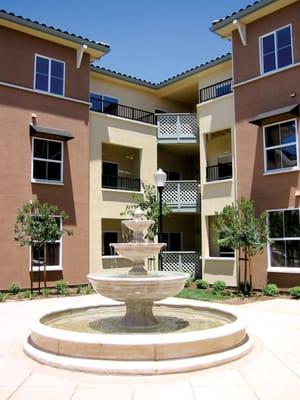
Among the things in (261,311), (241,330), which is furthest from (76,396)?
(261,311)

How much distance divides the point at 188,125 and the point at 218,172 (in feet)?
10.7

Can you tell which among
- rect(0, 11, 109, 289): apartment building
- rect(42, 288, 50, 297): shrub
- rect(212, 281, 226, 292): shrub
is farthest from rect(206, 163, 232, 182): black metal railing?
rect(42, 288, 50, 297): shrub

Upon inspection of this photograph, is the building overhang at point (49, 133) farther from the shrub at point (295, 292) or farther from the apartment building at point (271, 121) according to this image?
the shrub at point (295, 292)

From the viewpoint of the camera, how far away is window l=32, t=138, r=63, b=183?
60.8 feet

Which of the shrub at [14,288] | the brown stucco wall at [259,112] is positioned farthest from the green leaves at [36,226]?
the brown stucco wall at [259,112]

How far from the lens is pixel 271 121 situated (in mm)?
17266

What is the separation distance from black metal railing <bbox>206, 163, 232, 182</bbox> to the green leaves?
8.52 meters

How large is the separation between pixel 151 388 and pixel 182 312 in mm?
5144

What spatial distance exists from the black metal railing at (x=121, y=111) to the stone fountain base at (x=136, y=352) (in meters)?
17.1

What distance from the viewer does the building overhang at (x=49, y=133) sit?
18.2m

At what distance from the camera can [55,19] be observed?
18891 mm

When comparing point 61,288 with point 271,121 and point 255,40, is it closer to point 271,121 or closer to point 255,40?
point 271,121

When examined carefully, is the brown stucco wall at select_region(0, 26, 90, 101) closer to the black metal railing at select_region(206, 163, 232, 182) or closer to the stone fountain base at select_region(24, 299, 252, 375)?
the black metal railing at select_region(206, 163, 232, 182)

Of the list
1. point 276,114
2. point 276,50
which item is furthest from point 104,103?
point 276,114
